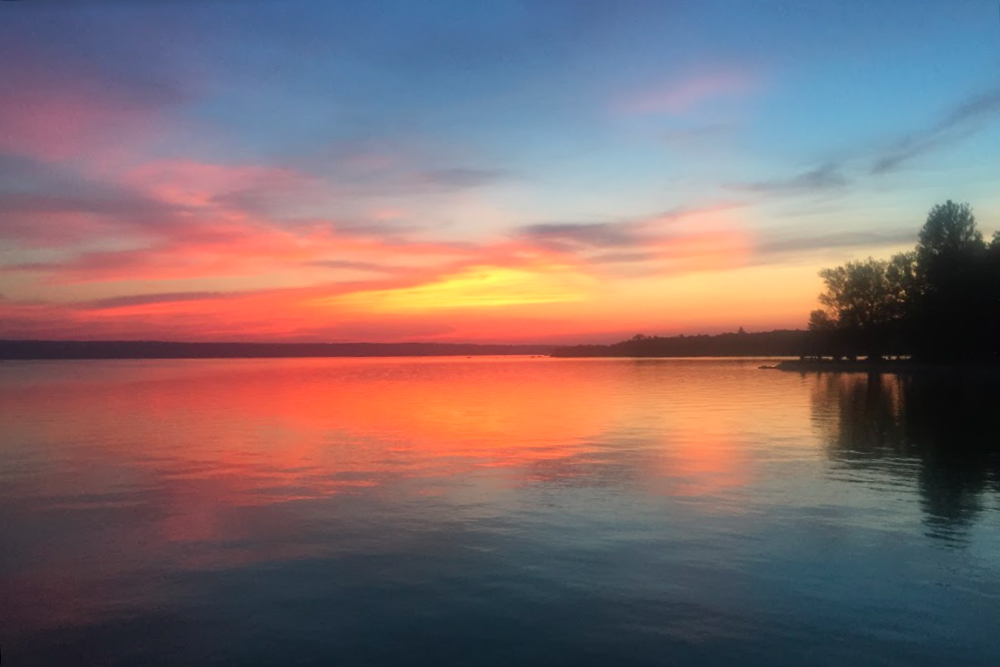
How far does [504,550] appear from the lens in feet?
51.2

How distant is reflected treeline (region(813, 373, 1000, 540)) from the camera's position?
20.0 metres

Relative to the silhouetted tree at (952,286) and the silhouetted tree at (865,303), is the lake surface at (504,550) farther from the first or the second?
the silhouetted tree at (865,303)

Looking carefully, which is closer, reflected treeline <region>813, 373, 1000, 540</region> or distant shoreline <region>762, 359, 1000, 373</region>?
reflected treeline <region>813, 373, 1000, 540</region>

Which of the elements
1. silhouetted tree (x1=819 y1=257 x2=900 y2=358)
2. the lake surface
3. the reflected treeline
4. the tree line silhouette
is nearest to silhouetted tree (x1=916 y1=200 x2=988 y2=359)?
the tree line silhouette

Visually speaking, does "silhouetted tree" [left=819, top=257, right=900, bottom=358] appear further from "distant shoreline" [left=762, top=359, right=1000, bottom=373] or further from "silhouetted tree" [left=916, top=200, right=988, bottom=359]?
"silhouetted tree" [left=916, top=200, right=988, bottom=359]

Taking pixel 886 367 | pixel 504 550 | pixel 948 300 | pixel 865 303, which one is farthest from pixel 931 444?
pixel 865 303

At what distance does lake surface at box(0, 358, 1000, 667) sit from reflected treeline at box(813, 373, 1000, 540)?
19 cm

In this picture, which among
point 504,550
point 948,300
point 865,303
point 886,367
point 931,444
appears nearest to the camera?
point 504,550

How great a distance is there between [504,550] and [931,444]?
77.5 feet

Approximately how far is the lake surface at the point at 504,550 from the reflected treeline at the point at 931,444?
19 centimetres

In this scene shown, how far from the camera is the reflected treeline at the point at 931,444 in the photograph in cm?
1995

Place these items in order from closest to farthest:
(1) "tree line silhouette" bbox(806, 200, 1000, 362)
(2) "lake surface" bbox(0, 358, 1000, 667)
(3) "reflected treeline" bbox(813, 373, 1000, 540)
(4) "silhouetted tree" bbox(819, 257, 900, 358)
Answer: (2) "lake surface" bbox(0, 358, 1000, 667) < (3) "reflected treeline" bbox(813, 373, 1000, 540) < (1) "tree line silhouette" bbox(806, 200, 1000, 362) < (4) "silhouetted tree" bbox(819, 257, 900, 358)

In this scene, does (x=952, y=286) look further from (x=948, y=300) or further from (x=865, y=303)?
(x=865, y=303)

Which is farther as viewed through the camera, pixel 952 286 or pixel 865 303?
pixel 865 303
